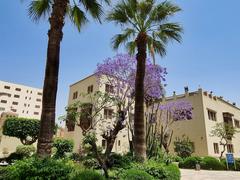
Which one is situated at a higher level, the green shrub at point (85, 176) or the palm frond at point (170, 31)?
the palm frond at point (170, 31)

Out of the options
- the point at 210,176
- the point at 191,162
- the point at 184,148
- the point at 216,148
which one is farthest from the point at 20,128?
the point at 216,148

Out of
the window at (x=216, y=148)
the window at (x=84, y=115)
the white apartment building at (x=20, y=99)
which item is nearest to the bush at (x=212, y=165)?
the window at (x=216, y=148)

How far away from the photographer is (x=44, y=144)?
7852mm

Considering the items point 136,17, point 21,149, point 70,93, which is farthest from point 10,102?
point 136,17

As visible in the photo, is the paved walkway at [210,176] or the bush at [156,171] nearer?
the bush at [156,171]

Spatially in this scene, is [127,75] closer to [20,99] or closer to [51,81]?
[51,81]

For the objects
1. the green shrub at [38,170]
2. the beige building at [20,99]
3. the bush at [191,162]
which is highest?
the beige building at [20,99]

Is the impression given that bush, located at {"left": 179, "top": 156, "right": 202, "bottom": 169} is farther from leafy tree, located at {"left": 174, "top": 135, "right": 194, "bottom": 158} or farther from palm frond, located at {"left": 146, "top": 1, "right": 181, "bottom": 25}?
palm frond, located at {"left": 146, "top": 1, "right": 181, "bottom": 25}

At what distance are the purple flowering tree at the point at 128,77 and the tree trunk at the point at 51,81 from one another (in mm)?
10146

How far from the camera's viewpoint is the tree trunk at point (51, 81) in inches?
311

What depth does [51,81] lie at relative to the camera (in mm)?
8422

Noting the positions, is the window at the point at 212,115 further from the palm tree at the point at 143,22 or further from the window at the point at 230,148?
the palm tree at the point at 143,22

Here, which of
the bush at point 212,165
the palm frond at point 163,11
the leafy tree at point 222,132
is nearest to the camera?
the palm frond at point 163,11

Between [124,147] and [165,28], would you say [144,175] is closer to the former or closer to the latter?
[165,28]
